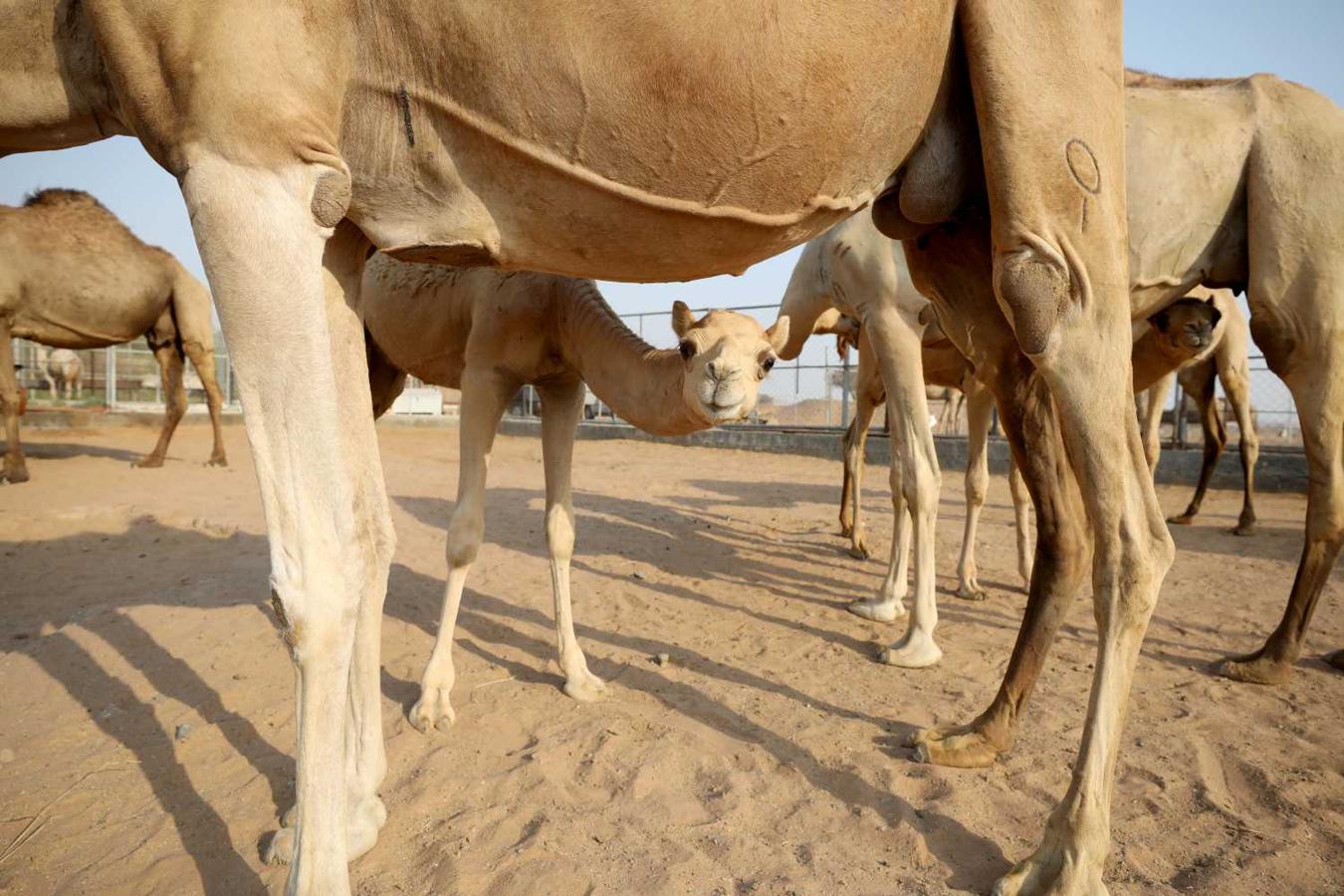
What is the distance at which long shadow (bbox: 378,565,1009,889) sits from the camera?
245 cm

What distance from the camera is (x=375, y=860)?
7.77 ft

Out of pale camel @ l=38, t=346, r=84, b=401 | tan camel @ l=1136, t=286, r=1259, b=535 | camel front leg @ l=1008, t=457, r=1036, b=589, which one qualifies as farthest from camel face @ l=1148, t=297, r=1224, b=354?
pale camel @ l=38, t=346, r=84, b=401

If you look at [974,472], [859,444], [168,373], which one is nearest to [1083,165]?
[974,472]

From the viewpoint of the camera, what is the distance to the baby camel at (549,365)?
3.23 m

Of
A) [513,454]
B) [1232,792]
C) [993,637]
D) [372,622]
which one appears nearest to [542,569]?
[993,637]

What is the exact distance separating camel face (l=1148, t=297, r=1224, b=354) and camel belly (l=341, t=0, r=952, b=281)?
321 centimetres

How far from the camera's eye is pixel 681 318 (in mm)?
3496

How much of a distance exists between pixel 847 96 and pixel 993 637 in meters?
3.79

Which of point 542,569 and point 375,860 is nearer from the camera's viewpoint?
point 375,860

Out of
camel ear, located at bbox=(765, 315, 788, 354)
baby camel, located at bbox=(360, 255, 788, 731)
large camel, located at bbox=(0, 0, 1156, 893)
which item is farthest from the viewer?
camel ear, located at bbox=(765, 315, 788, 354)

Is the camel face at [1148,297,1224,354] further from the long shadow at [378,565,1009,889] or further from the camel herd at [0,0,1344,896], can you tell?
the long shadow at [378,565,1009,889]

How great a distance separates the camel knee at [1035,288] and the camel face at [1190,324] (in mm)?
2910

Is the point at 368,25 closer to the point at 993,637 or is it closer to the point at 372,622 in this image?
the point at 372,622

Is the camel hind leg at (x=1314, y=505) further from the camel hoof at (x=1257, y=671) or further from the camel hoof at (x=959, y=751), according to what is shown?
the camel hoof at (x=959, y=751)
